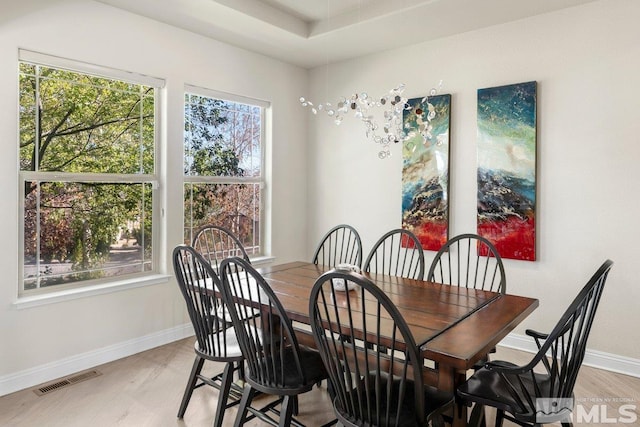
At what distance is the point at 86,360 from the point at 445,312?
8.58 feet

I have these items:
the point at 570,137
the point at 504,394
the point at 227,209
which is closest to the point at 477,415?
the point at 504,394

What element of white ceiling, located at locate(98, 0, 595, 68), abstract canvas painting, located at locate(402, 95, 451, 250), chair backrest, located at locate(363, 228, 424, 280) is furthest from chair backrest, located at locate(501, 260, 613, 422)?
white ceiling, located at locate(98, 0, 595, 68)

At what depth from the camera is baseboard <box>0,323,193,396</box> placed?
2871mm

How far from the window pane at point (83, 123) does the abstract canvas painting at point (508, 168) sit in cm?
282

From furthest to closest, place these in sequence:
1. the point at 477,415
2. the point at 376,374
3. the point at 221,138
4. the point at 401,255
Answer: the point at 401,255 < the point at 221,138 < the point at 477,415 < the point at 376,374

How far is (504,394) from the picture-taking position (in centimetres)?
187

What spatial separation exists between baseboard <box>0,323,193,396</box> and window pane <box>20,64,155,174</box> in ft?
4.42

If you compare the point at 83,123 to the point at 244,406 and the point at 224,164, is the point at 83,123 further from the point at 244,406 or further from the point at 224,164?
the point at 244,406

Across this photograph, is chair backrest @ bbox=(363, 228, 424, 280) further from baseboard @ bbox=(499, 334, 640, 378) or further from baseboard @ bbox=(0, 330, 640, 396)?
baseboard @ bbox=(499, 334, 640, 378)

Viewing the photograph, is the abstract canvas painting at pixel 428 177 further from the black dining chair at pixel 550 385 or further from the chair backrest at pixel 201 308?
the chair backrest at pixel 201 308

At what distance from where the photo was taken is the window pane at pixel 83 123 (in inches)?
118

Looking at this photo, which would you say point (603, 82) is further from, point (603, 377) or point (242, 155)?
point (242, 155)

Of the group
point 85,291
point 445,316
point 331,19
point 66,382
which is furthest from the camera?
point 331,19

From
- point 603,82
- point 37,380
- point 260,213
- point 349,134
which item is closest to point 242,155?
point 260,213
